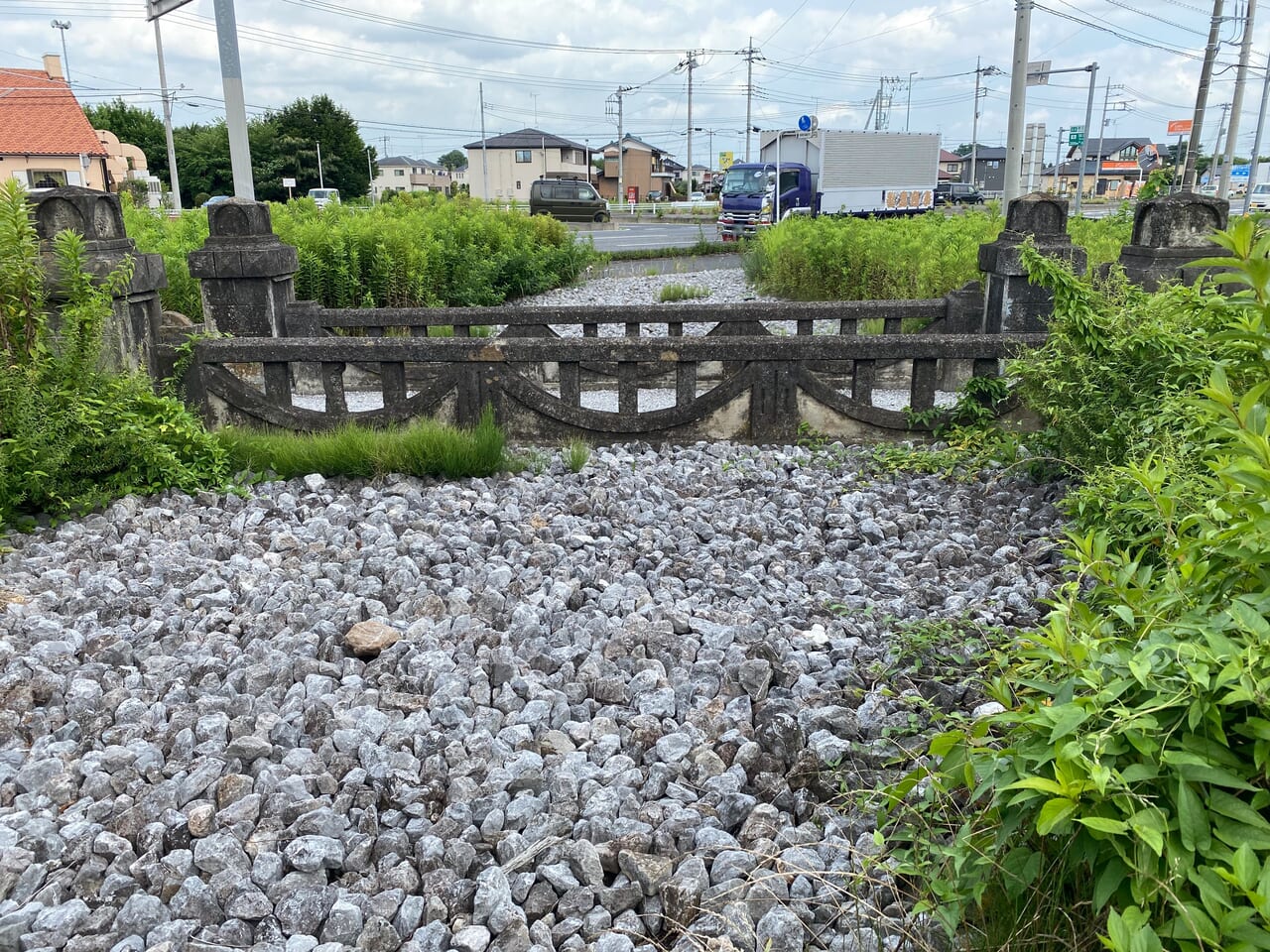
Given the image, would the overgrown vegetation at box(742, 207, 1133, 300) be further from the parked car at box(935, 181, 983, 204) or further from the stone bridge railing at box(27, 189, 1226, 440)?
the parked car at box(935, 181, 983, 204)

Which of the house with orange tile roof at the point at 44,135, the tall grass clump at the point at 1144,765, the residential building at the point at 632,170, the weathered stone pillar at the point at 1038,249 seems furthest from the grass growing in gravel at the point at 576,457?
the residential building at the point at 632,170

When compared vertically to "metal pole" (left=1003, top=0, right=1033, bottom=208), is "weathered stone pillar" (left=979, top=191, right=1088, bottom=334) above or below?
below

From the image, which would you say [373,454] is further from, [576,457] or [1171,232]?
[1171,232]

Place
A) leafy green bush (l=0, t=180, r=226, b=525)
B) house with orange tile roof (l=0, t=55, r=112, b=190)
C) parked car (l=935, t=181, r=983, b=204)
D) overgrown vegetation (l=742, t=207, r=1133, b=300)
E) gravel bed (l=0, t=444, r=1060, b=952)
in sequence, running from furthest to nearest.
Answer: house with orange tile roof (l=0, t=55, r=112, b=190), parked car (l=935, t=181, r=983, b=204), overgrown vegetation (l=742, t=207, r=1133, b=300), leafy green bush (l=0, t=180, r=226, b=525), gravel bed (l=0, t=444, r=1060, b=952)

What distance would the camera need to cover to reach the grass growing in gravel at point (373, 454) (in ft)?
17.9

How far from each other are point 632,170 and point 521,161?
50.2ft

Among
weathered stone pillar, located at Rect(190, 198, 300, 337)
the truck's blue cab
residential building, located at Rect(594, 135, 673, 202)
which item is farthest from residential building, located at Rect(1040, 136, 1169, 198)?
Answer: weathered stone pillar, located at Rect(190, 198, 300, 337)

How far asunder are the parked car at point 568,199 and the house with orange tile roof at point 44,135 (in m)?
24.9

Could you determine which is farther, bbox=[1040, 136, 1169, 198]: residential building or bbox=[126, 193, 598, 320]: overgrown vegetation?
bbox=[1040, 136, 1169, 198]: residential building

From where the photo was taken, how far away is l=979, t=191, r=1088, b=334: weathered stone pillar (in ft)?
24.6

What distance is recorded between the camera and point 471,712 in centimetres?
314

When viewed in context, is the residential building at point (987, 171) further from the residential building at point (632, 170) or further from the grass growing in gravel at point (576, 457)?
the grass growing in gravel at point (576, 457)

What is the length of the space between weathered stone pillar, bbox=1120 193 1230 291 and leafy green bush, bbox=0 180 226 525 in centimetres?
612

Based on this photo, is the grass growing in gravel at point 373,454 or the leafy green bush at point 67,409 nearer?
the leafy green bush at point 67,409
